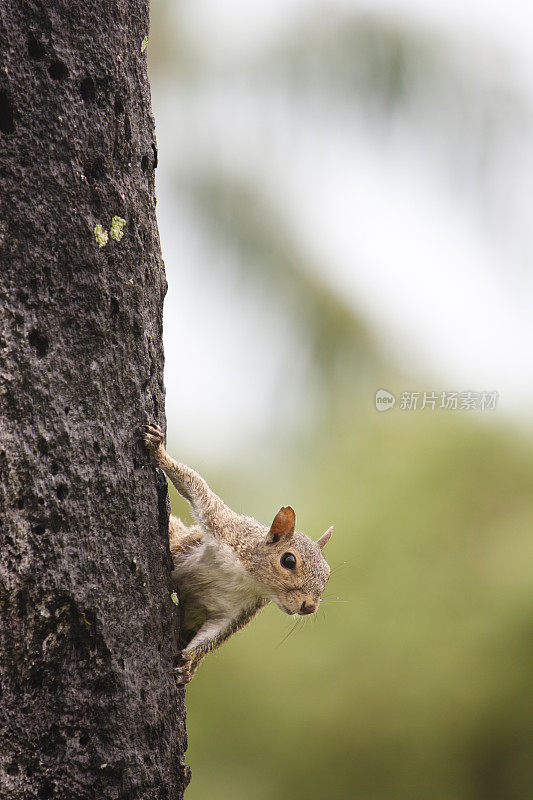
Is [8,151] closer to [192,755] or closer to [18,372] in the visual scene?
[18,372]

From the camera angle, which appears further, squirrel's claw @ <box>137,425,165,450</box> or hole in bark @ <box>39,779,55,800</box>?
squirrel's claw @ <box>137,425,165,450</box>

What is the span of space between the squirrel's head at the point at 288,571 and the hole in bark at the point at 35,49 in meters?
2.05

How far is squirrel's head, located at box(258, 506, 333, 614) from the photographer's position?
3.67 metres

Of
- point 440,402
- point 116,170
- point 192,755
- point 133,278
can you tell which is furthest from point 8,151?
point 192,755

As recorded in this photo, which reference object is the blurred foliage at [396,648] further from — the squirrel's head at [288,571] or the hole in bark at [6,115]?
the hole in bark at [6,115]

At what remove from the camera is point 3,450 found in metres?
2.42

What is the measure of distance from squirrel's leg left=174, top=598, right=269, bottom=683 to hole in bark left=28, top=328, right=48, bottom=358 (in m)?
1.32

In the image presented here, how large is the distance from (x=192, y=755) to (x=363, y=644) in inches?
74.9

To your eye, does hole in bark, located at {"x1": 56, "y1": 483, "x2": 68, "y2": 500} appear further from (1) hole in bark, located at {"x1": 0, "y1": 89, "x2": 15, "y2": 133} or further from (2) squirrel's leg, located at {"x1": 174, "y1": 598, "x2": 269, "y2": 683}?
(1) hole in bark, located at {"x1": 0, "y1": 89, "x2": 15, "y2": 133}

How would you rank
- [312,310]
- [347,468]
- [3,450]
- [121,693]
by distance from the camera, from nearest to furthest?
1. [3,450]
2. [121,693]
3. [312,310]
4. [347,468]

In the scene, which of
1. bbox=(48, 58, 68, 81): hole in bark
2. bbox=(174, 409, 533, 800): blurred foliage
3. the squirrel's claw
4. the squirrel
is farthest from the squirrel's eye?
bbox=(174, 409, 533, 800): blurred foliage

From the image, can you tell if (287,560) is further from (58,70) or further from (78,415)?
(58,70)

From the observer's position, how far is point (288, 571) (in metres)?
3.67

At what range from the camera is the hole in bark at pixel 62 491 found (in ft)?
8.41
